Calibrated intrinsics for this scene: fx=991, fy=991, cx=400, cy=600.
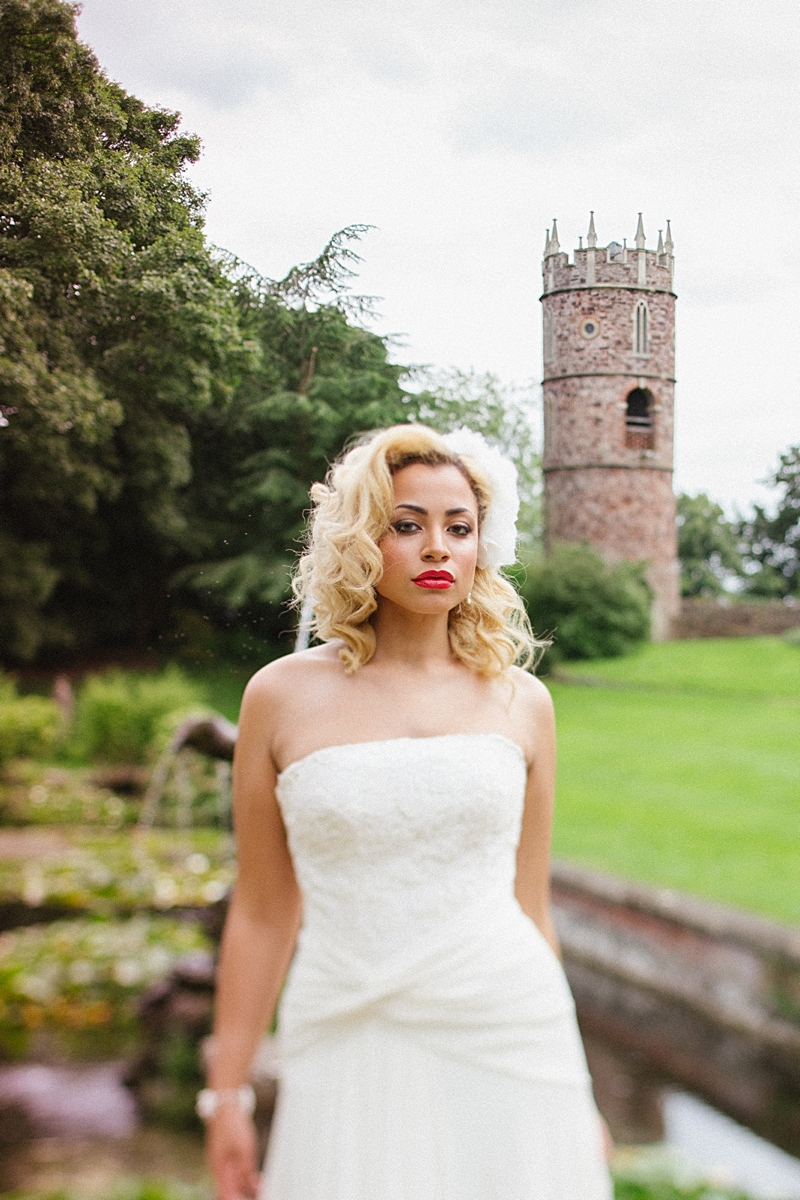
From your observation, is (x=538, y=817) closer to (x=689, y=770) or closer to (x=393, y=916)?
(x=393, y=916)

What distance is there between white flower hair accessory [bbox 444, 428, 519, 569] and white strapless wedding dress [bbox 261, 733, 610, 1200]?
28 cm

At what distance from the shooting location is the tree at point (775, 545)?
8.14 ft

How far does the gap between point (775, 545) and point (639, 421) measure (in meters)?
0.53

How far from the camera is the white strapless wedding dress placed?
1.19 metres

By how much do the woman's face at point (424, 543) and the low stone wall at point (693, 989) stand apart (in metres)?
2.03

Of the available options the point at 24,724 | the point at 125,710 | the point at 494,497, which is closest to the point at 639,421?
the point at 494,497

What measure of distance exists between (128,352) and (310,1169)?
4.54 feet

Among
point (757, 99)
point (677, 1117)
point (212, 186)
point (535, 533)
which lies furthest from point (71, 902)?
point (757, 99)

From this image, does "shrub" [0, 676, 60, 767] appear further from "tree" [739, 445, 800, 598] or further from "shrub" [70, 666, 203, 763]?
"tree" [739, 445, 800, 598]

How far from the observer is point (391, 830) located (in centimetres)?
119

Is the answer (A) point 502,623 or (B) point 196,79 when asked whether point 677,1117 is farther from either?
(B) point 196,79

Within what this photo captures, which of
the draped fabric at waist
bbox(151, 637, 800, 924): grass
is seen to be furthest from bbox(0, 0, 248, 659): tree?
the draped fabric at waist

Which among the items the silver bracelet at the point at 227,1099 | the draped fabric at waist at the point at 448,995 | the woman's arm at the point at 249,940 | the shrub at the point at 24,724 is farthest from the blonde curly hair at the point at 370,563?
the shrub at the point at 24,724

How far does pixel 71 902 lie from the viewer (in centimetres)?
432
